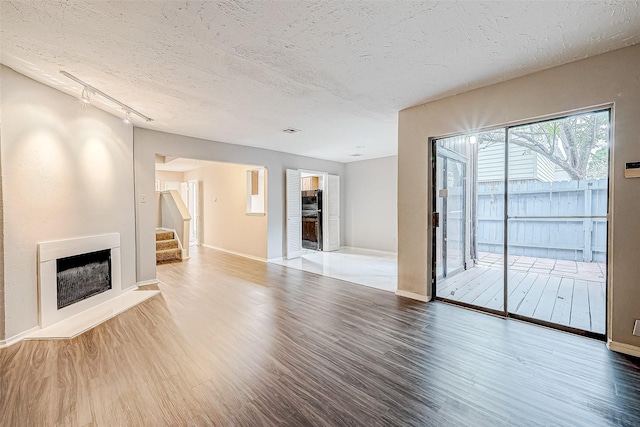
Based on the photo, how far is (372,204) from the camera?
22.6 feet

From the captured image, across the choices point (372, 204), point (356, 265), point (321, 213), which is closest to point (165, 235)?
point (321, 213)

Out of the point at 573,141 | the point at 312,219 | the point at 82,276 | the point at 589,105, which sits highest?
the point at 589,105

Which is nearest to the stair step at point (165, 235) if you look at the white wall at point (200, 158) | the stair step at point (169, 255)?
the stair step at point (169, 255)

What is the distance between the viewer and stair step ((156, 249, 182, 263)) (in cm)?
588

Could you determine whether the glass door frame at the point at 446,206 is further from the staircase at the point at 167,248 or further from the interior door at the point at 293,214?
the staircase at the point at 167,248

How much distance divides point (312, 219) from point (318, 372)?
5.54 meters

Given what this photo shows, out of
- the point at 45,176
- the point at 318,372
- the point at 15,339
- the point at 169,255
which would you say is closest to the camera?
the point at 318,372

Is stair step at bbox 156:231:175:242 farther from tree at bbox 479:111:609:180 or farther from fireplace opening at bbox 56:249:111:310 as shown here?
tree at bbox 479:111:609:180

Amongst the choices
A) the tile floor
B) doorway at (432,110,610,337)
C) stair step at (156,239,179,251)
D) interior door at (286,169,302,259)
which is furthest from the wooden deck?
stair step at (156,239,179,251)

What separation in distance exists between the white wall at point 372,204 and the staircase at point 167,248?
4396 millimetres

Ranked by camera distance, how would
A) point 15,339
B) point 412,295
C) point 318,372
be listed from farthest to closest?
point 412,295 → point 15,339 → point 318,372

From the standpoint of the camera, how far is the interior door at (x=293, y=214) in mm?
6031

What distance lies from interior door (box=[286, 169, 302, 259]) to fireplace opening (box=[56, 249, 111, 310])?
3.38m

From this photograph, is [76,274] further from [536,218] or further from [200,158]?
[536,218]
